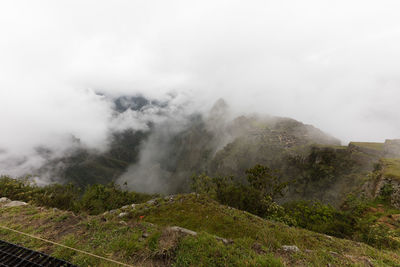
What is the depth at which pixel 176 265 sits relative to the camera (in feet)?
13.7

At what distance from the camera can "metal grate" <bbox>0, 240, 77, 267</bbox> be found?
13.6 feet

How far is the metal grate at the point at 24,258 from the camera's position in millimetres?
4145

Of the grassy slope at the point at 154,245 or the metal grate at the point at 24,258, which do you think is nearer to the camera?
the metal grate at the point at 24,258

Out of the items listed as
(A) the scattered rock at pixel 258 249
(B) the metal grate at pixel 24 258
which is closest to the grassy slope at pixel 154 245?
(A) the scattered rock at pixel 258 249

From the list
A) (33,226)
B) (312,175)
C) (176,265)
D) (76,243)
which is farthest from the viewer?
(312,175)

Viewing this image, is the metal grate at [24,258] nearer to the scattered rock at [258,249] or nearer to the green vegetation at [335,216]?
the scattered rock at [258,249]

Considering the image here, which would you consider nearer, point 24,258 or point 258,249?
point 24,258

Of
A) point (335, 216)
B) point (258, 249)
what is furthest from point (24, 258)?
point (335, 216)

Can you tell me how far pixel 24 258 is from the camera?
4309 mm

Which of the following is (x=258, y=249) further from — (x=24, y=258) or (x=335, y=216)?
(x=335, y=216)

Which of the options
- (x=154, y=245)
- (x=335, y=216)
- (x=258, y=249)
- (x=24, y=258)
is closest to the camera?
(x=24, y=258)

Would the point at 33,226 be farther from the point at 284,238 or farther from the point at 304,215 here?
the point at 304,215

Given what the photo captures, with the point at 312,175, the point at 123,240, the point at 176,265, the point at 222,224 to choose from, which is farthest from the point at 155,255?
the point at 312,175

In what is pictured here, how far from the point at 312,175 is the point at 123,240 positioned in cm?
14826
